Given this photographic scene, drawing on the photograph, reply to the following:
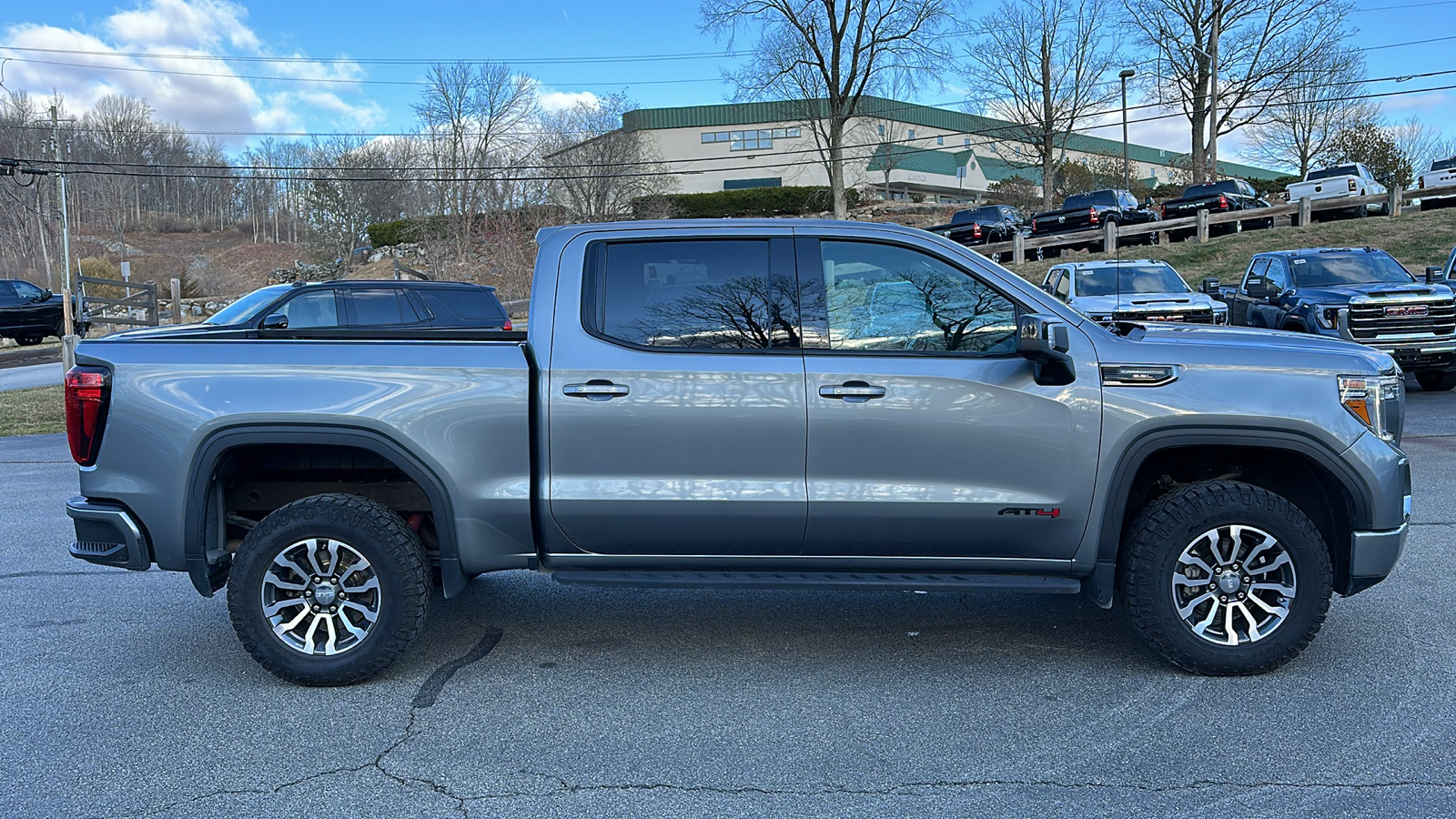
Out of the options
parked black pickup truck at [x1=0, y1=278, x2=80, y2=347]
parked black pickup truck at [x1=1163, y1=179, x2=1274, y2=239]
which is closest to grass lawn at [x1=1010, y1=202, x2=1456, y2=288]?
parked black pickup truck at [x1=1163, y1=179, x2=1274, y2=239]

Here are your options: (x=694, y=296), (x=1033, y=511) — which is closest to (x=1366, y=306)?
(x=1033, y=511)

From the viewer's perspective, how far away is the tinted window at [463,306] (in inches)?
522

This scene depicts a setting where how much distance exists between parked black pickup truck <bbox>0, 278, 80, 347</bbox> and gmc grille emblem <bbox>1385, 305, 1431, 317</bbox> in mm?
33463

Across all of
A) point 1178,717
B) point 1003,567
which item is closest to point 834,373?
point 1003,567

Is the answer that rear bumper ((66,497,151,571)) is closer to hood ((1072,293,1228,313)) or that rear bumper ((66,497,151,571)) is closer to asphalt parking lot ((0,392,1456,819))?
asphalt parking lot ((0,392,1456,819))

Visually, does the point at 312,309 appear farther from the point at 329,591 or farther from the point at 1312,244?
the point at 1312,244

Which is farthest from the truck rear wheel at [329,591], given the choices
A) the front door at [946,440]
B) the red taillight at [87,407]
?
the front door at [946,440]

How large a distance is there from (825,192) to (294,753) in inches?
2171

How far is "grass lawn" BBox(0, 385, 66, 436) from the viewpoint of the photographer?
13.9 m

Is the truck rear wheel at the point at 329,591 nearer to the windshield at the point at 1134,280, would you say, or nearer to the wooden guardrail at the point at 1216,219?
the windshield at the point at 1134,280

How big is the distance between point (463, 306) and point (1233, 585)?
10.8 meters

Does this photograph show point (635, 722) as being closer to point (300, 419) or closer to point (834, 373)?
point (834, 373)

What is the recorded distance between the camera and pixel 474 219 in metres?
48.1

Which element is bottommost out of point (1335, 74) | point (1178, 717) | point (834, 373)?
point (1178, 717)
